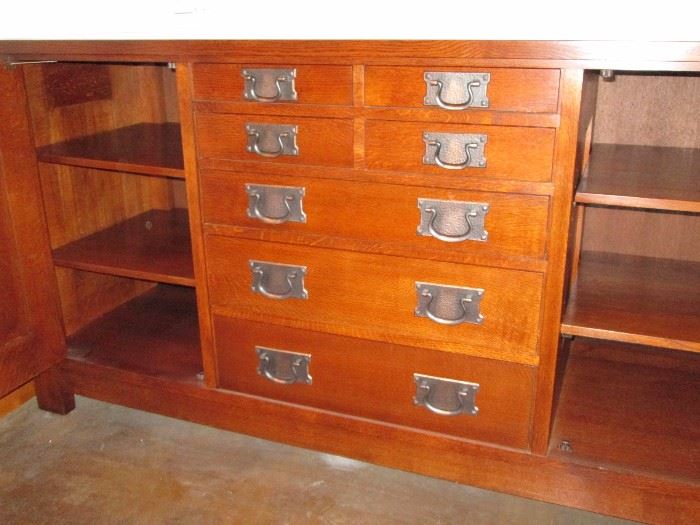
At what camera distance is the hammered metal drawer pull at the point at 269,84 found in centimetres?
128

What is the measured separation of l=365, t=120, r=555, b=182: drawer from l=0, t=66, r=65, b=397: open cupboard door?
78 centimetres

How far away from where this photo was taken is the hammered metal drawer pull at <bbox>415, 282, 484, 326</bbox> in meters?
1.28

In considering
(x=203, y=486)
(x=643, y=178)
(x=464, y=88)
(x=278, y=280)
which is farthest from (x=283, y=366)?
(x=643, y=178)

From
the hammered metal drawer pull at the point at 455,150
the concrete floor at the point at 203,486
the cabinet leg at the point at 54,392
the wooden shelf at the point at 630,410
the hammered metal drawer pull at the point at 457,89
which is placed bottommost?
the concrete floor at the point at 203,486

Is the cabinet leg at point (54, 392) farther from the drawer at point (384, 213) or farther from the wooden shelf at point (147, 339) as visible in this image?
the drawer at point (384, 213)

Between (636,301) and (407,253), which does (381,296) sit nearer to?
(407,253)

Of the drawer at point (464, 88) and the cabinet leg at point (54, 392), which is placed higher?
the drawer at point (464, 88)

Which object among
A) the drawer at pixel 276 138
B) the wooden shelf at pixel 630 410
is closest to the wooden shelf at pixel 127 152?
the drawer at pixel 276 138

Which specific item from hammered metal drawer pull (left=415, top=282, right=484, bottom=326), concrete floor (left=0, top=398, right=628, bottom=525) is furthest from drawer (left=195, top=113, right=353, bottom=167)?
concrete floor (left=0, top=398, right=628, bottom=525)

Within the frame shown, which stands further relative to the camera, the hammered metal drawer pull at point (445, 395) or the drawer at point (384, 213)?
the hammered metal drawer pull at point (445, 395)

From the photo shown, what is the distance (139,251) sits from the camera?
1.71 metres

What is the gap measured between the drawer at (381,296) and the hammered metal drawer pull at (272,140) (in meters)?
0.18

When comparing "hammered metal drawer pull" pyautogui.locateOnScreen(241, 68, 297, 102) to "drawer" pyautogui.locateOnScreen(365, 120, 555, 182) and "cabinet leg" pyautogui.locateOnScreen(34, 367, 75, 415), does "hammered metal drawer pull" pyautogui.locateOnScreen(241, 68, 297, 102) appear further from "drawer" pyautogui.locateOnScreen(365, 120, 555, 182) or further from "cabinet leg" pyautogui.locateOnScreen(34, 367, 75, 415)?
"cabinet leg" pyautogui.locateOnScreen(34, 367, 75, 415)
